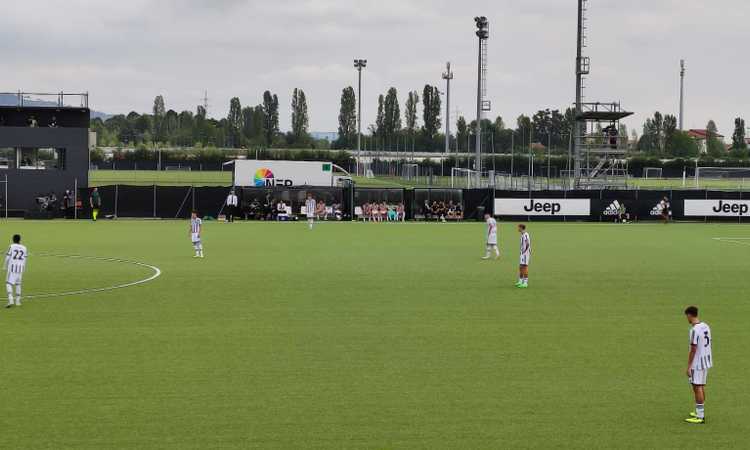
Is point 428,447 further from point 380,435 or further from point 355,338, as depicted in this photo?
A: point 355,338

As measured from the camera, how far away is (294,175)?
69.5 meters

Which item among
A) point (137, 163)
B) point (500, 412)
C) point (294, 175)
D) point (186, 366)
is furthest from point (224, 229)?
point (137, 163)

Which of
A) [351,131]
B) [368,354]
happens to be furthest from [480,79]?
[351,131]

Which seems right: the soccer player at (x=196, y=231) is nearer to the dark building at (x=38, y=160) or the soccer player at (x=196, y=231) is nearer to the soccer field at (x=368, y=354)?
the soccer field at (x=368, y=354)

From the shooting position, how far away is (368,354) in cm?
1681

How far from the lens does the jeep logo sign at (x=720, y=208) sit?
63188 mm

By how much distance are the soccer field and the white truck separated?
3455 cm

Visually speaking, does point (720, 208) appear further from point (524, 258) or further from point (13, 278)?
point (13, 278)

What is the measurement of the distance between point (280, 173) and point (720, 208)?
103 ft

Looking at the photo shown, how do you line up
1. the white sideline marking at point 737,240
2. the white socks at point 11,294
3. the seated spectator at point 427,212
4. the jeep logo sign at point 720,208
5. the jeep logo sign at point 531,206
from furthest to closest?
the jeep logo sign at point 720,208 < the seated spectator at point 427,212 < the jeep logo sign at point 531,206 < the white sideline marking at point 737,240 < the white socks at point 11,294

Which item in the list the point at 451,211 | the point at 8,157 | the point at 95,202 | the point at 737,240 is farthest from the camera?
the point at 451,211

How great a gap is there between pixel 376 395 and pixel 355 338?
4582 mm

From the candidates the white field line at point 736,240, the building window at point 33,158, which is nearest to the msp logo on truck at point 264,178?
the building window at point 33,158

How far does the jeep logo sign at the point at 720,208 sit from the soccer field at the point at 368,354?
31.1 m
